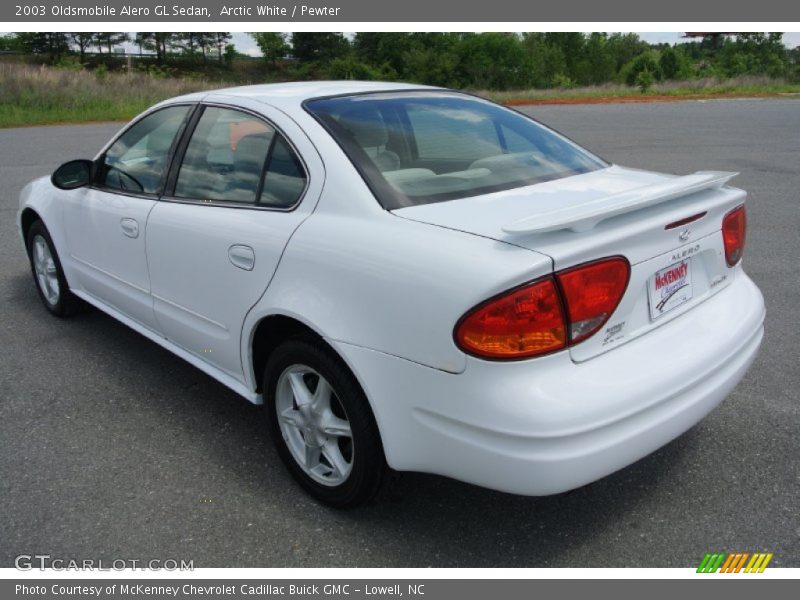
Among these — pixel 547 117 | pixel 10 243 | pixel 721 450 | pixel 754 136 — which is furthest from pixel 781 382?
pixel 547 117

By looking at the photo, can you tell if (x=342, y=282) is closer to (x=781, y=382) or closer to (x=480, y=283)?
(x=480, y=283)

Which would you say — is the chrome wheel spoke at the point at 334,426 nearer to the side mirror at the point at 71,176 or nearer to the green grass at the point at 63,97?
the side mirror at the point at 71,176

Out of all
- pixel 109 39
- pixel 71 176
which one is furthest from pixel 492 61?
pixel 71 176

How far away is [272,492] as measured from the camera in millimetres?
2906

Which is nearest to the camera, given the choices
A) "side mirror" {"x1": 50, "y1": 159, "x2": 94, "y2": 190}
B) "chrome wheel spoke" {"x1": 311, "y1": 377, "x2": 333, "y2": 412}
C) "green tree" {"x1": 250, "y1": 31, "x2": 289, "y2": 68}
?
"chrome wheel spoke" {"x1": 311, "y1": 377, "x2": 333, "y2": 412}

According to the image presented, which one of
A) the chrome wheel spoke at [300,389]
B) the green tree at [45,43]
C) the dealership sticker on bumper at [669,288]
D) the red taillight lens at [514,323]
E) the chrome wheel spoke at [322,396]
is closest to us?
the red taillight lens at [514,323]

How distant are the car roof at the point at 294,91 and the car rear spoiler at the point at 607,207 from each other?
1309 mm

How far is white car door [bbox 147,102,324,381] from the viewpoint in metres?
2.76

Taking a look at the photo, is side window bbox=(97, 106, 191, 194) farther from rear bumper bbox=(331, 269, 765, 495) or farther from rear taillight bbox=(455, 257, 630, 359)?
rear taillight bbox=(455, 257, 630, 359)

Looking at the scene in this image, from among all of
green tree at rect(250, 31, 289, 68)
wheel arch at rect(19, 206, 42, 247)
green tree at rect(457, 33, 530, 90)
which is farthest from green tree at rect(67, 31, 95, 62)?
wheel arch at rect(19, 206, 42, 247)

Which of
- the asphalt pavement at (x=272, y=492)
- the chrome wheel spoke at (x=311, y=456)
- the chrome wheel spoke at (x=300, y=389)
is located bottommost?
the asphalt pavement at (x=272, y=492)

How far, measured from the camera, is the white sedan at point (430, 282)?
82.1 inches

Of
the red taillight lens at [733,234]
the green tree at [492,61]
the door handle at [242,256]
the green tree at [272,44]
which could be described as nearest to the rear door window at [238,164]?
the door handle at [242,256]

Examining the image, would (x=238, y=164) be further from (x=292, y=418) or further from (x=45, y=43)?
(x=45, y=43)
